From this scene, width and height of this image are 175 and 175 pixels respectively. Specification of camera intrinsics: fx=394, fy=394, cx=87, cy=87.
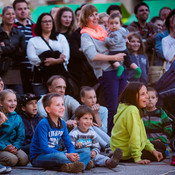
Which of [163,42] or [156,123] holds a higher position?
[163,42]

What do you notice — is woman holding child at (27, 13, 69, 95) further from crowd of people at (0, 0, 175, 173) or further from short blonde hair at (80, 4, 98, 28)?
short blonde hair at (80, 4, 98, 28)

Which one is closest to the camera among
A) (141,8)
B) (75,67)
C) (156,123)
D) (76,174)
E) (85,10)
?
(76,174)

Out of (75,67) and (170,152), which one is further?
(75,67)

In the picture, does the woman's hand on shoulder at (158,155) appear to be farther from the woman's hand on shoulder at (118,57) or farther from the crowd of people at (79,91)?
the woman's hand on shoulder at (118,57)

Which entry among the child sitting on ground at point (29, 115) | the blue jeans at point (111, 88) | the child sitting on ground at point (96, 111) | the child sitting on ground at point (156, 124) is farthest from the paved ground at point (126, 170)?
the blue jeans at point (111, 88)

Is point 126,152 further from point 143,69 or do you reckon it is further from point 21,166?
point 143,69

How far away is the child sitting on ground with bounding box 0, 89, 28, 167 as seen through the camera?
4.97 m

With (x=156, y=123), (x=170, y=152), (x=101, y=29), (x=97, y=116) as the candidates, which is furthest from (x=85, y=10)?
(x=170, y=152)

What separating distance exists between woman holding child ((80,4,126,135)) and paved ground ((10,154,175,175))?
136 centimetres

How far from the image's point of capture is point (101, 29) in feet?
21.3

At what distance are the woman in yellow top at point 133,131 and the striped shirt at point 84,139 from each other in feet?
0.79

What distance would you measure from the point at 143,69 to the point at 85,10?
5.60 ft

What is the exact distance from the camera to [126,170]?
15.1 ft

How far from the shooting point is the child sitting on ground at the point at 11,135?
497 centimetres
